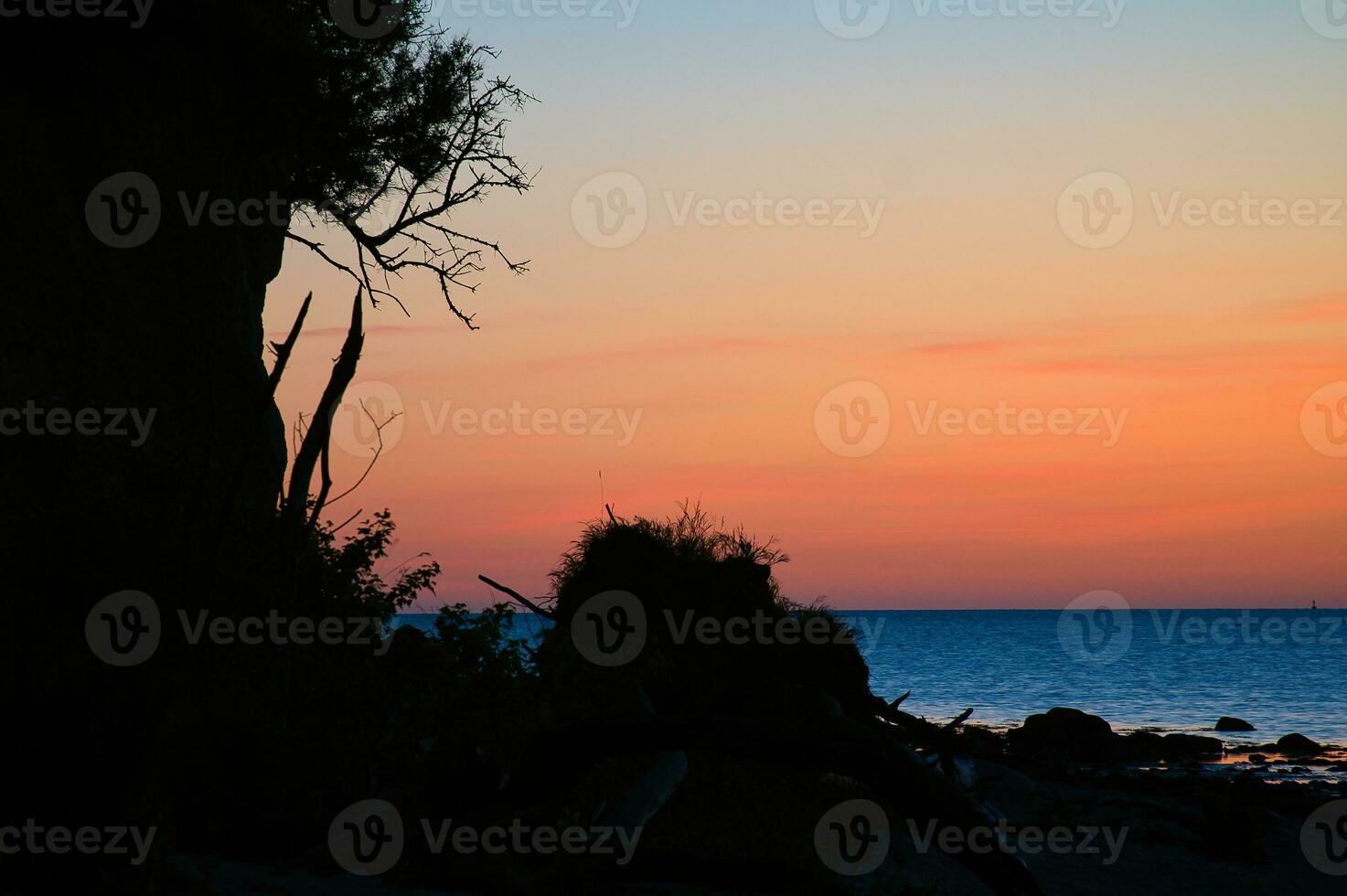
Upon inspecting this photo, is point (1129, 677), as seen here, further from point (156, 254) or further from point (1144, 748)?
point (156, 254)

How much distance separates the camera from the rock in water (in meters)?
43.8

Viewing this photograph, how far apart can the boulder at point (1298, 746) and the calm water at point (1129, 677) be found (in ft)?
12.0

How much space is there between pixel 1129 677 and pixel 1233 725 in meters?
32.8

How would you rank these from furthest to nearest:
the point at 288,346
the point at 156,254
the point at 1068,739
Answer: the point at 1068,739, the point at 156,254, the point at 288,346

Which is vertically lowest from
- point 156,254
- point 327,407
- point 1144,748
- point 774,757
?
point 1144,748

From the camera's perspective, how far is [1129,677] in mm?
75562

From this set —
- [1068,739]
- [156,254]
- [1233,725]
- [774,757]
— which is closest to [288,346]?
[774,757]

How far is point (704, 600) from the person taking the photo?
50.7ft

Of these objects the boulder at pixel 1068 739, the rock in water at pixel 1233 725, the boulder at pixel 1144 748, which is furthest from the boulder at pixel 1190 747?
the rock in water at pixel 1233 725

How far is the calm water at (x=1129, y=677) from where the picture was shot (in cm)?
5009

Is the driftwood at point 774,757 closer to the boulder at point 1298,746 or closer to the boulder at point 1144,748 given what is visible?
the boulder at point 1144,748

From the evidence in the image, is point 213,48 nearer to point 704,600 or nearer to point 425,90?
point 425,90

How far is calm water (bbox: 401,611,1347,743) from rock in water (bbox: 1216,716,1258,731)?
58 centimetres

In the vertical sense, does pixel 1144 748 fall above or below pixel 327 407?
below
